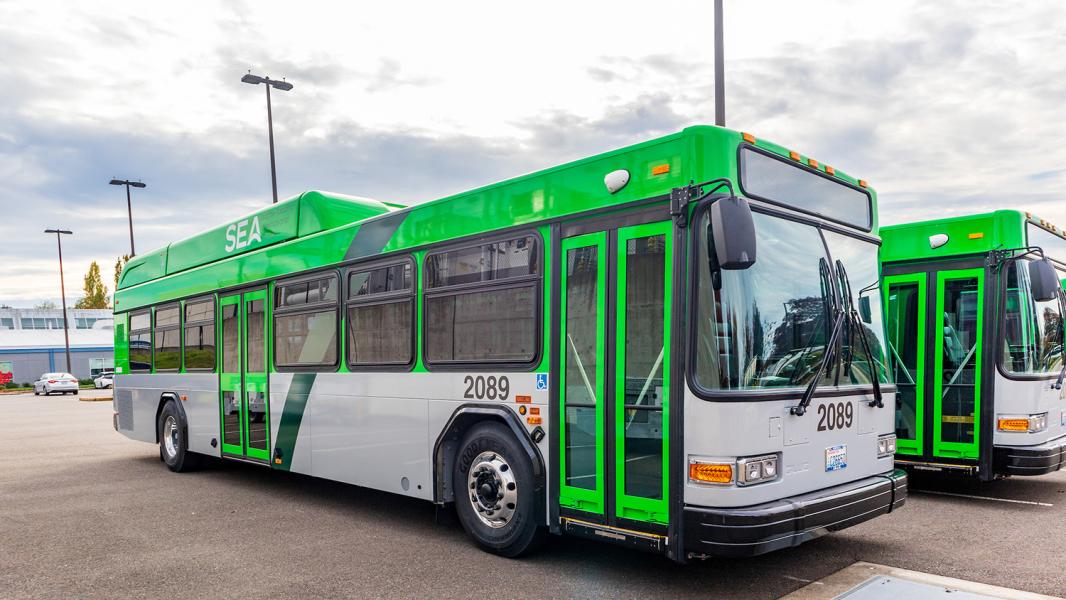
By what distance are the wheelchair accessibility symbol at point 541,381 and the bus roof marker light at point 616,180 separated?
1405 mm

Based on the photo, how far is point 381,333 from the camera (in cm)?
732

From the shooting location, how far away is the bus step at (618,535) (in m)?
4.82

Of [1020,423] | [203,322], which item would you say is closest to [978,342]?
[1020,423]

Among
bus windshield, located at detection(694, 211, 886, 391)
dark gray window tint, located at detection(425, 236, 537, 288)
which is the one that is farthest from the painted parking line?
dark gray window tint, located at detection(425, 236, 537, 288)

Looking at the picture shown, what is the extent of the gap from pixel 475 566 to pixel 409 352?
6.63 feet

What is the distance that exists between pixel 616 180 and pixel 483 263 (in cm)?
150

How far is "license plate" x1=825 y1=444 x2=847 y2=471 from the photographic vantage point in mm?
5117

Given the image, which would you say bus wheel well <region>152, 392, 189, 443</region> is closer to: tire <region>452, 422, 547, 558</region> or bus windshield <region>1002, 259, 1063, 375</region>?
tire <region>452, 422, 547, 558</region>

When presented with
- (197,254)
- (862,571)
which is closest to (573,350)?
(862,571)

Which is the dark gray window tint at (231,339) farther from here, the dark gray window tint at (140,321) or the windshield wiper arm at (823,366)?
the windshield wiper arm at (823,366)

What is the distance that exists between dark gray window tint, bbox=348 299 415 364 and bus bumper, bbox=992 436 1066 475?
236 inches

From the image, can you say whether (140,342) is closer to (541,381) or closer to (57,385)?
(541,381)

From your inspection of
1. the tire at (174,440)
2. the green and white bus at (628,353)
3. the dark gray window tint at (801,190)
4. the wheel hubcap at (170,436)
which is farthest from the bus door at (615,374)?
the wheel hubcap at (170,436)

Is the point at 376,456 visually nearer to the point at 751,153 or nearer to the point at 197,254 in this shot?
the point at 751,153
